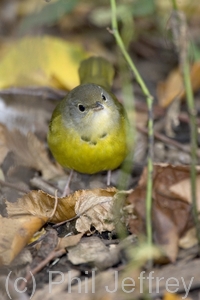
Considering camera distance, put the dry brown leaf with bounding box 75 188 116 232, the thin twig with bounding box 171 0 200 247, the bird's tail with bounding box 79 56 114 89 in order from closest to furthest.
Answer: the thin twig with bounding box 171 0 200 247 → the dry brown leaf with bounding box 75 188 116 232 → the bird's tail with bounding box 79 56 114 89

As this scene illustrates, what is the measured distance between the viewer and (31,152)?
4.87 meters

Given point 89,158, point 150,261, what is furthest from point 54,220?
point 150,261

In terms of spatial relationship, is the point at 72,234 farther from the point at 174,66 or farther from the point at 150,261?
the point at 174,66

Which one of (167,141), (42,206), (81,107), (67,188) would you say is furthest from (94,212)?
(167,141)

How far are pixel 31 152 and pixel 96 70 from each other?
0.96 meters

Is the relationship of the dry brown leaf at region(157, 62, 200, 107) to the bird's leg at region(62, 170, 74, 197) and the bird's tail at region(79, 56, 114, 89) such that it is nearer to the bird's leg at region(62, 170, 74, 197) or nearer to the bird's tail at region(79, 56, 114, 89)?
the bird's tail at region(79, 56, 114, 89)

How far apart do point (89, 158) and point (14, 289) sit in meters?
1.49

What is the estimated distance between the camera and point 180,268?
10.4 feet

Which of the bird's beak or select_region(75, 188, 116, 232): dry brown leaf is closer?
select_region(75, 188, 116, 232): dry brown leaf

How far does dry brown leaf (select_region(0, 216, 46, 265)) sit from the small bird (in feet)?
2.85

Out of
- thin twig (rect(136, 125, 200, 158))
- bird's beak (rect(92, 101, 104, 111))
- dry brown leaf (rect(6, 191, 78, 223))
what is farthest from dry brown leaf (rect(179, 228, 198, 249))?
thin twig (rect(136, 125, 200, 158))

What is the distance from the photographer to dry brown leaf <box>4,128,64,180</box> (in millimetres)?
4766

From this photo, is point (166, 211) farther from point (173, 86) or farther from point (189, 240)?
point (173, 86)

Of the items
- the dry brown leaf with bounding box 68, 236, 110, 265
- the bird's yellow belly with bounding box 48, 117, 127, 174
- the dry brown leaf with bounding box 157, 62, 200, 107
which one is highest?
the dry brown leaf with bounding box 157, 62, 200, 107
